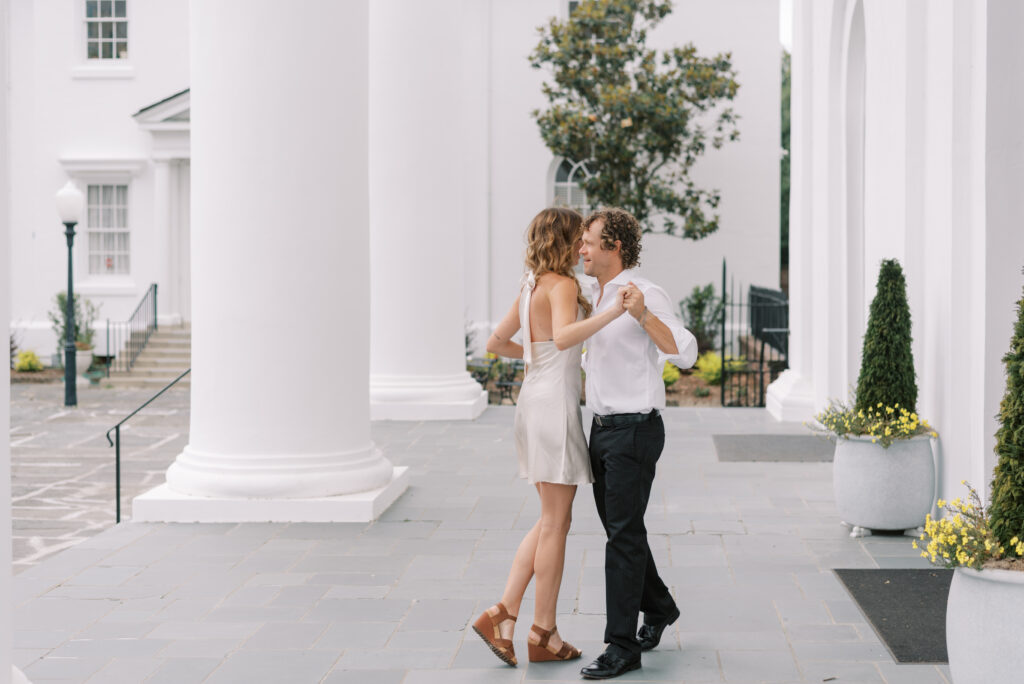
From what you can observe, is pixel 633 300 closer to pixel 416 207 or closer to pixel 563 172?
pixel 416 207

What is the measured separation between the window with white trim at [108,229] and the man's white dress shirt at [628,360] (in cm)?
2208

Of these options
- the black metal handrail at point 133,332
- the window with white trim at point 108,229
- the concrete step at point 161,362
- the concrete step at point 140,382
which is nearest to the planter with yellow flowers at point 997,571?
the concrete step at point 140,382

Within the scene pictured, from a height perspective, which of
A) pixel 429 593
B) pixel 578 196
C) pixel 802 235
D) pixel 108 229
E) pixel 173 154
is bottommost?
pixel 429 593

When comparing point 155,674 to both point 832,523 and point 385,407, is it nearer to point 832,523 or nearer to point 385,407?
point 832,523

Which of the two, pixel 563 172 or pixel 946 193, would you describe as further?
pixel 563 172

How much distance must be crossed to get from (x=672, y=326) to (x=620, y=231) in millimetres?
476

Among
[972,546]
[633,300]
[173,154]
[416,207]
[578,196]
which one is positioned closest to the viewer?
[972,546]

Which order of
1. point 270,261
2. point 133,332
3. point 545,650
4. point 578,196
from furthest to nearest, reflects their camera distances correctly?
1. point 578,196
2. point 133,332
3. point 270,261
4. point 545,650

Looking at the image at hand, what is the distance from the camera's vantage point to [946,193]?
7539 mm

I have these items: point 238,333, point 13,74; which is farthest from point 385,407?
point 13,74

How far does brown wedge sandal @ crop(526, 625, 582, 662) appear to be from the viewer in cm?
521

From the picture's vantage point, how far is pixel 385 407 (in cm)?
1438

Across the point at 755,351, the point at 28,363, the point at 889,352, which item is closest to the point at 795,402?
the point at 755,351

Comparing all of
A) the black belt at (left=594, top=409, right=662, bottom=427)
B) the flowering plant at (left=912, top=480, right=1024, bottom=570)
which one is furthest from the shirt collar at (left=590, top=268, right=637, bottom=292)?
the flowering plant at (left=912, top=480, right=1024, bottom=570)
